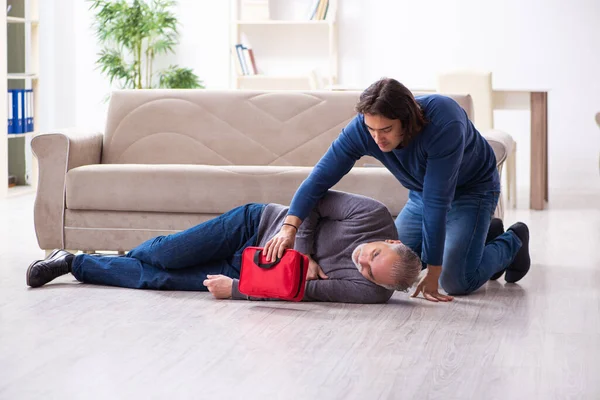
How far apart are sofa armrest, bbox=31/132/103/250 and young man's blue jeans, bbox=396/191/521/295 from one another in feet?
4.70

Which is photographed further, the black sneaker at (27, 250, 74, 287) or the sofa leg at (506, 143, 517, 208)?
the sofa leg at (506, 143, 517, 208)

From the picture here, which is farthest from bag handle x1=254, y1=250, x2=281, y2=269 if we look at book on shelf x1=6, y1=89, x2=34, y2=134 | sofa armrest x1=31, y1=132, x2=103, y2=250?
book on shelf x1=6, y1=89, x2=34, y2=134

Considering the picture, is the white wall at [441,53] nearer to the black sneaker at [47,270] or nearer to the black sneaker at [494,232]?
the black sneaker at [494,232]

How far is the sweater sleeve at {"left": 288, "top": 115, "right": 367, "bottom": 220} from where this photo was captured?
280 cm

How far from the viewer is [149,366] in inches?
83.7

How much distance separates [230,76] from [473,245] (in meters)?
4.55

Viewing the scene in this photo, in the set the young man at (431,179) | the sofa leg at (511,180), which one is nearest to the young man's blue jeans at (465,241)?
the young man at (431,179)

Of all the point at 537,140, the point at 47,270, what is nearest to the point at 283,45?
the point at 537,140

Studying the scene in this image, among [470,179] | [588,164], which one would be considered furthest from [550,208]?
[470,179]

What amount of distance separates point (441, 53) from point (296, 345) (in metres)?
5.02

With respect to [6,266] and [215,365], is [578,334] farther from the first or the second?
[6,266]

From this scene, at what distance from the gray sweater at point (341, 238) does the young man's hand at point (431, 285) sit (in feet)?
0.36

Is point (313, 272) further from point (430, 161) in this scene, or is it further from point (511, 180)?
point (511, 180)

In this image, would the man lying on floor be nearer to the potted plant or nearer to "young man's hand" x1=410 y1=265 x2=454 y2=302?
"young man's hand" x1=410 y1=265 x2=454 y2=302
